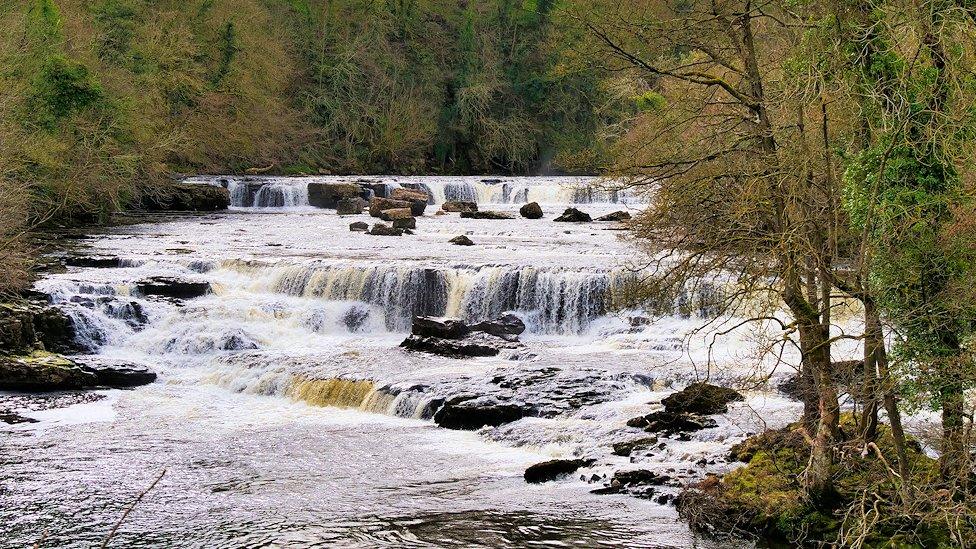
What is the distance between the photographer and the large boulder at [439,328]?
20.7m

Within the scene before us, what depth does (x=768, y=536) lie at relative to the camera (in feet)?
35.3

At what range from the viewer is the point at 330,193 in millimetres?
42406

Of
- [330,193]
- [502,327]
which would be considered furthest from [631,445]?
[330,193]

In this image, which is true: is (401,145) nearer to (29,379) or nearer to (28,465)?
(29,379)

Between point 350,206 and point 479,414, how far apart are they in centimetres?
2481

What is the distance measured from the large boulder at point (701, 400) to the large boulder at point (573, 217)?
67.4 ft

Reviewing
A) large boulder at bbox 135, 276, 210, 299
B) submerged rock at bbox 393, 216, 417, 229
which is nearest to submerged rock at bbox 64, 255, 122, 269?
large boulder at bbox 135, 276, 210, 299

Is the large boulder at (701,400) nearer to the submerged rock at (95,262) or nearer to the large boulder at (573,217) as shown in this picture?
the submerged rock at (95,262)

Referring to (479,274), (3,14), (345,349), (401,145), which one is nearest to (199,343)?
(345,349)

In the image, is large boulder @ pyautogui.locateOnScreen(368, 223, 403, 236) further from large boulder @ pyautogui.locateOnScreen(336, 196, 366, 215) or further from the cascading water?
the cascading water

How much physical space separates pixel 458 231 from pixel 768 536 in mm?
22177

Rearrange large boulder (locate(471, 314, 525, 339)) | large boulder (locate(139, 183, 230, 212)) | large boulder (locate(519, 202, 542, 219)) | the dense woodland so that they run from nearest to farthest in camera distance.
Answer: the dense woodland < large boulder (locate(471, 314, 525, 339)) < large boulder (locate(519, 202, 542, 219)) < large boulder (locate(139, 183, 230, 212))

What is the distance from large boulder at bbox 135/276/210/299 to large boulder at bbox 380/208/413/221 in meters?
10.1

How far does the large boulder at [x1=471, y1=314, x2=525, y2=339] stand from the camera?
21.1m
